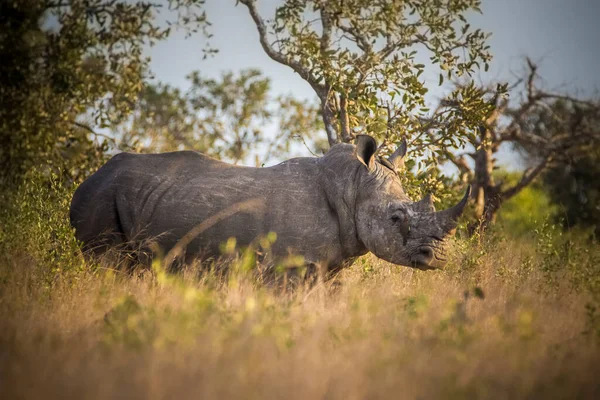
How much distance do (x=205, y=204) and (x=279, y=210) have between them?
2.75ft

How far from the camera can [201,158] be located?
310 inches

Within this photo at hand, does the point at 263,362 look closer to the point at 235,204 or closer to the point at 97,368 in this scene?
the point at 97,368

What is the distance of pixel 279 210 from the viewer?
7016 millimetres

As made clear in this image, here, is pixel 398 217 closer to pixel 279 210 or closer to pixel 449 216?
pixel 449 216

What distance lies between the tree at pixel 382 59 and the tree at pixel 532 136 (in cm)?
429

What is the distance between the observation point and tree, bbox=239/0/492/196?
9.01 m

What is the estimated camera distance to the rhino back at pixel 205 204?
6.97m

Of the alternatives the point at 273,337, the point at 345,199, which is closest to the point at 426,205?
the point at 345,199

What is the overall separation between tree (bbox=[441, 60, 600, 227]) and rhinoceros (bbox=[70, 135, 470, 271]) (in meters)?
6.42

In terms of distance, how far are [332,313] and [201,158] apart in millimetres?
3042

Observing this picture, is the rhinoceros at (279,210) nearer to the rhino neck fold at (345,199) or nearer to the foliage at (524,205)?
the rhino neck fold at (345,199)

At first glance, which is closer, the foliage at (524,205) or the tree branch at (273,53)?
the tree branch at (273,53)

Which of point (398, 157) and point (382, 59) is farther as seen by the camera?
point (382, 59)

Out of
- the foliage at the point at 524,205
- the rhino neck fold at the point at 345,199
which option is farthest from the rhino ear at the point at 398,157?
the foliage at the point at 524,205
